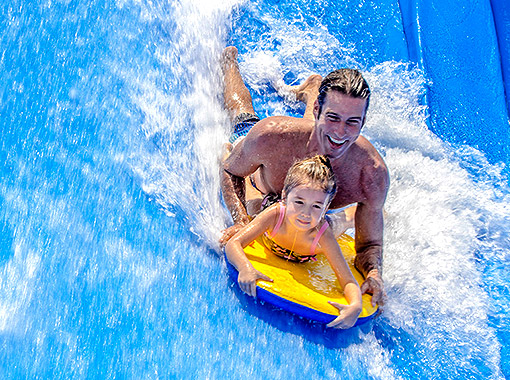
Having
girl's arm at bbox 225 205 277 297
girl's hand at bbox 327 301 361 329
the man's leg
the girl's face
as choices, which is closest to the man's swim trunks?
the man's leg

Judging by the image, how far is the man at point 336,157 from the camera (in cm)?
281

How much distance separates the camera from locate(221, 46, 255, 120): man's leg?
4.06 meters

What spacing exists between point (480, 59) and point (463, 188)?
202 cm

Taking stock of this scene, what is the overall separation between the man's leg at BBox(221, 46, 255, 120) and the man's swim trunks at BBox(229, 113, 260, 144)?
2.9 inches

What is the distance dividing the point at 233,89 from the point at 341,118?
61.0 inches

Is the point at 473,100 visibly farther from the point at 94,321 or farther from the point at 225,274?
the point at 94,321

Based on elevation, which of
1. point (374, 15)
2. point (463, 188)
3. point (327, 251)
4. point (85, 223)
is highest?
point (374, 15)

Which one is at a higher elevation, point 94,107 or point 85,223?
point 94,107

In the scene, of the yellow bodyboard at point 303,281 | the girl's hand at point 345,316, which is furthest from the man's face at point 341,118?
the girl's hand at point 345,316

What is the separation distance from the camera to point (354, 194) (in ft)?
10.3

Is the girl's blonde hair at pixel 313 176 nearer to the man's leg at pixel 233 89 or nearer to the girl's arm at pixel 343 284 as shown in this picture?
the girl's arm at pixel 343 284

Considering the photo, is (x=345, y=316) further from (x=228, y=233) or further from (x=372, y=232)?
(x=228, y=233)

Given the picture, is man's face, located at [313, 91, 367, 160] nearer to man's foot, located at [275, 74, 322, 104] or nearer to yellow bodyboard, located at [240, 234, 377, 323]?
yellow bodyboard, located at [240, 234, 377, 323]

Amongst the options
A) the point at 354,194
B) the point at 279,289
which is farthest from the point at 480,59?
the point at 279,289
